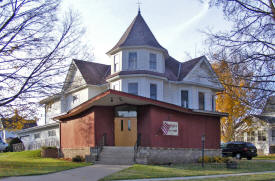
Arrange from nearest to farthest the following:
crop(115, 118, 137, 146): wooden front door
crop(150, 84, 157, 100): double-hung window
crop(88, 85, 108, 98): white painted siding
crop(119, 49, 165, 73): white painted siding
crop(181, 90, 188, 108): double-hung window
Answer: crop(115, 118, 137, 146): wooden front door < crop(119, 49, 165, 73): white painted siding < crop(150, 84, 157, 100): double-hung window < crop(88, 85, 108, 98): white painted siding < crop(181, 90, 188, 108): double-hung window

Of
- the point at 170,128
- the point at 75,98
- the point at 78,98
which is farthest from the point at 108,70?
the point at 170,128

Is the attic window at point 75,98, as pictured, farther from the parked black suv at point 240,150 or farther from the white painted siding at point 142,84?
the parked black suv at point 240,150

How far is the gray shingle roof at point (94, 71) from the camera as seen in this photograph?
1196 inches

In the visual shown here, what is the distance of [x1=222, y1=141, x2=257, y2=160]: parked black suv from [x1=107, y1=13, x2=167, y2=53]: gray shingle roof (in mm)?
10844

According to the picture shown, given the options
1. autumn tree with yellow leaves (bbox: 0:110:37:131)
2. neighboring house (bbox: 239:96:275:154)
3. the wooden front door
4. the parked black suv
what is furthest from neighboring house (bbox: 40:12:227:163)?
neighboring house (bbox: 239:96:275:154)

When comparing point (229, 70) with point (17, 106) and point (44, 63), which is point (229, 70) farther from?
point (17, 106)

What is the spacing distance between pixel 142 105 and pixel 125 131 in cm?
243

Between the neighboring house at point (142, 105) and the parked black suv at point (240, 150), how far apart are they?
3.87m

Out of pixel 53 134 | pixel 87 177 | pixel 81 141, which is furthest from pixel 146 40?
pixel 87 177

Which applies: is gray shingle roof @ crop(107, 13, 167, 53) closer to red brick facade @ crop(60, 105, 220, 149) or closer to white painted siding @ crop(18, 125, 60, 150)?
red brick facade @ crop(60, 105, 220, 149)

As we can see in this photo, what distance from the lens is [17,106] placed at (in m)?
15.2

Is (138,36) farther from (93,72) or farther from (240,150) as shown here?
(240,150)

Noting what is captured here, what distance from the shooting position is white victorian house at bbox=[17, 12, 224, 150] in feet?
91.7

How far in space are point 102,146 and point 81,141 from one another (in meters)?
2.67
